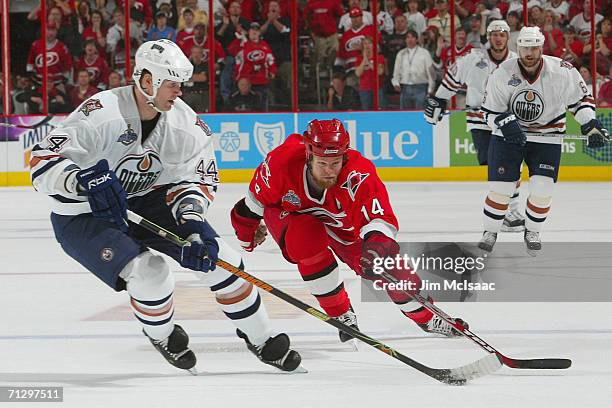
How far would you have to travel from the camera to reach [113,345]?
154 inches

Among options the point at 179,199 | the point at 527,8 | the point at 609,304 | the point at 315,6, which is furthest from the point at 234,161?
the point at 179,199

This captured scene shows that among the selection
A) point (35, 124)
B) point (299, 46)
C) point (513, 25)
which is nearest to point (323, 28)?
point (299, 46)

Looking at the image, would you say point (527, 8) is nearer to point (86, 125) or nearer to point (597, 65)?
point (597, 65)

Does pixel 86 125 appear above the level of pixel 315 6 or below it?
below

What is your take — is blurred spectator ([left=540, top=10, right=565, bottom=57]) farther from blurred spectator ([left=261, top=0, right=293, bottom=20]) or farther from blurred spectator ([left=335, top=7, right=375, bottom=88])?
blurred spectator ([left=261, top=0, right=293, bottom=20])

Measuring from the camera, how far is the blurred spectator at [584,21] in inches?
440

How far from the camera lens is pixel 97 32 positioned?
11797mm

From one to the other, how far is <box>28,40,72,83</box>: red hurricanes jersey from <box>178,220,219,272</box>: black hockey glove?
8.66 meters

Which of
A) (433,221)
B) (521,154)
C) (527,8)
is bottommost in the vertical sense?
(433,221)

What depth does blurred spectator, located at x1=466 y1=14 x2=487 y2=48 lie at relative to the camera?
1111cm

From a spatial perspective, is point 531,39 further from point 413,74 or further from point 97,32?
point 97,32

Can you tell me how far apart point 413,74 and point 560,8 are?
148 centimetres

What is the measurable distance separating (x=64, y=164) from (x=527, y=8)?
8502 mm

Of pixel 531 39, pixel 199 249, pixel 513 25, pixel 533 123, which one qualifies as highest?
pixel 513 25
